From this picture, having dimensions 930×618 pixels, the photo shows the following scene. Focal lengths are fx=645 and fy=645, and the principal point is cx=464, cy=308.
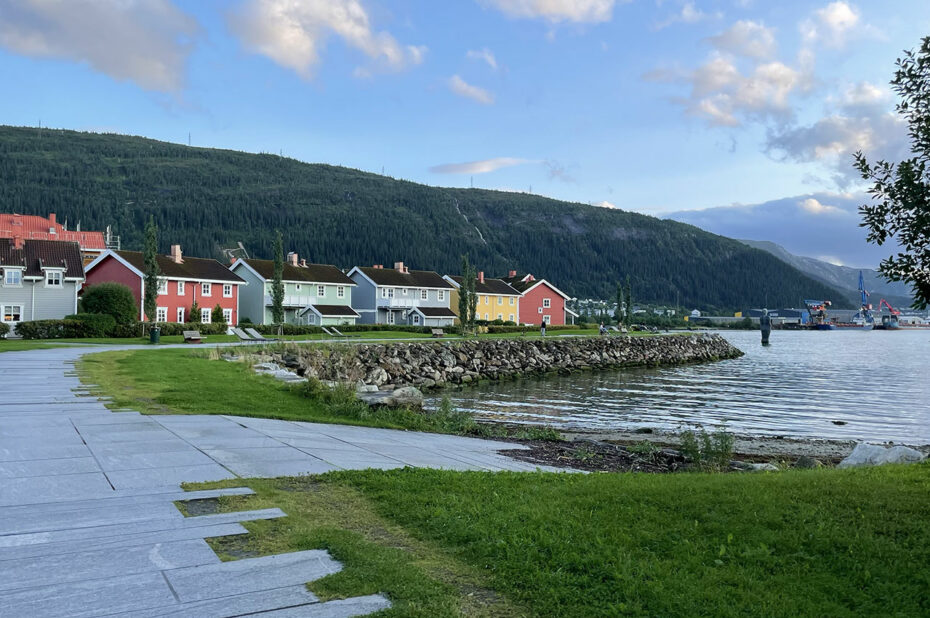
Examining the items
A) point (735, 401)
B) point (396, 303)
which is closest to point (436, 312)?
point (396, 303)

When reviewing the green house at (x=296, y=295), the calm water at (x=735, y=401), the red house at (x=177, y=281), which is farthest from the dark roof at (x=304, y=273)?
the calm water at (x=735, y=401)

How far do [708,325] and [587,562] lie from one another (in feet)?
568

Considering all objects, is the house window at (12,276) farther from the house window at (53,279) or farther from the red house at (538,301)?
the red house at (538,301)

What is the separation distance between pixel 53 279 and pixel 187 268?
11.4 metres

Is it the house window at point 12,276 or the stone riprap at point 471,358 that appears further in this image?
the house window at point 12,276

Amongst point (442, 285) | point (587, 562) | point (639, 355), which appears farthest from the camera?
point (442, 285)

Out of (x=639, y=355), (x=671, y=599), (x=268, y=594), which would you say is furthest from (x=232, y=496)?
(x=639, y=355)

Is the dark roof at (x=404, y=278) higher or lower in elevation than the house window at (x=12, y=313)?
higher

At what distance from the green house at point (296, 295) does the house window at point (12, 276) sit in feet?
71.7

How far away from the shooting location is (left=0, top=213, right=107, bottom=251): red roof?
89.9 metres

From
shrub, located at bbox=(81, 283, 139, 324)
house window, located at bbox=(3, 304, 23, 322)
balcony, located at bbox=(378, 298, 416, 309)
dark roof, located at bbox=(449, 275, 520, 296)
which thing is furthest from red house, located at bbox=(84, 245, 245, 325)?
dark roof, located at bbox=(449, 275, 520, 296)

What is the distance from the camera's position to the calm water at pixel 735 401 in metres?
23.5

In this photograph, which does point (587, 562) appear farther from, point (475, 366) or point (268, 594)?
point (475, 366)

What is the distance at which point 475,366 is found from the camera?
43.8 metres
